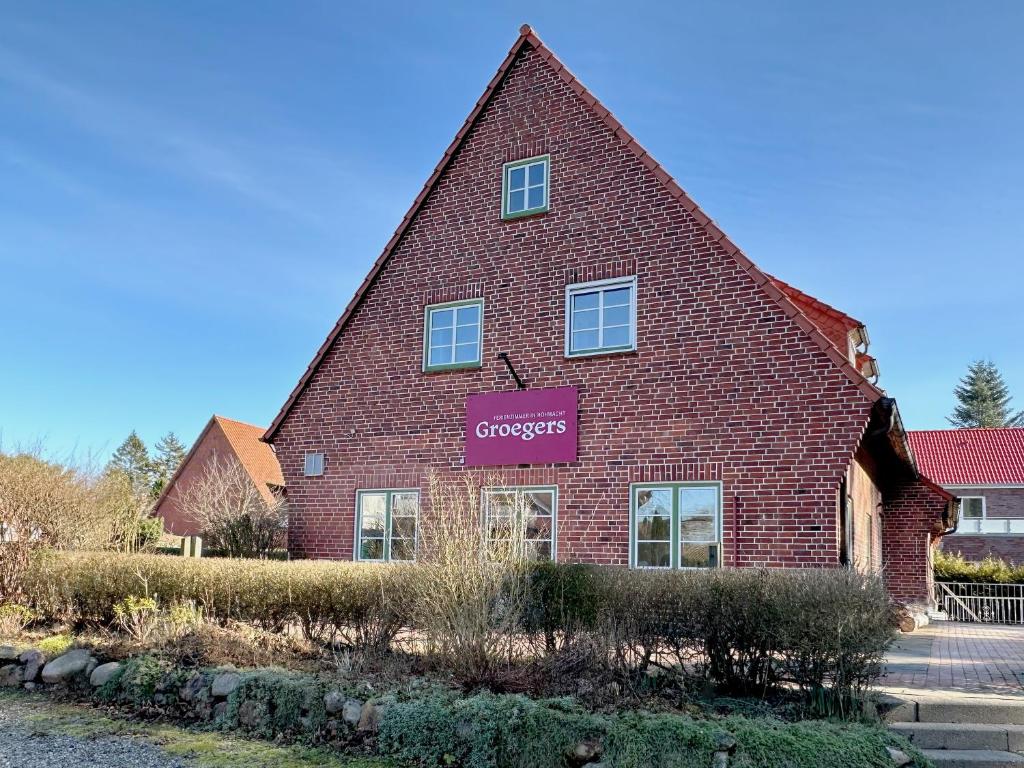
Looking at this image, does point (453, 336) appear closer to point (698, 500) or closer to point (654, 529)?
point (654, 529)

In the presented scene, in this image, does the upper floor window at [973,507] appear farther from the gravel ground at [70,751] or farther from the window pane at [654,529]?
the gravel ground at [70,751]

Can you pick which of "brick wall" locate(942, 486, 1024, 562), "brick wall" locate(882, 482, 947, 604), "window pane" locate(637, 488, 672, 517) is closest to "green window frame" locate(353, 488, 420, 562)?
"window pane" locate(637, 488, 672, 517)

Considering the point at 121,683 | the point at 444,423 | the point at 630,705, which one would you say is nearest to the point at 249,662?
the point at 121,683

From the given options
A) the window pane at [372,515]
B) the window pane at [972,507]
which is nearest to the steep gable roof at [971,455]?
the window pane at [972,507]

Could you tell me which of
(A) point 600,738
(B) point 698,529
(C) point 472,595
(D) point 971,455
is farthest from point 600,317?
(D) point 971,455

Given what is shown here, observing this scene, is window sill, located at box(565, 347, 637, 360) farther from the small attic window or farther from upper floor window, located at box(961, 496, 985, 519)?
upper floor window, located at box(961, 496, 985, 519)

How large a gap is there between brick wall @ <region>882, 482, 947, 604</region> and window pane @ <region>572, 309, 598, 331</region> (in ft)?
31.5

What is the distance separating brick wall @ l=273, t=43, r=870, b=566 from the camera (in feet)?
39.1

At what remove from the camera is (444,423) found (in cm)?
1488

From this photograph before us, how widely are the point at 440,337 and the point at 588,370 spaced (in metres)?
3.12

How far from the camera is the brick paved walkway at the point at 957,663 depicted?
8789 mm

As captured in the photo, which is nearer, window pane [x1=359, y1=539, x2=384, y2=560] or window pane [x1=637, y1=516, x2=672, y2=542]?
window pane [x1=637, y1=516, x2=672, y2=542]

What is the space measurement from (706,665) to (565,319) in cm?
707

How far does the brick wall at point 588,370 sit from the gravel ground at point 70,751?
7121 mm
